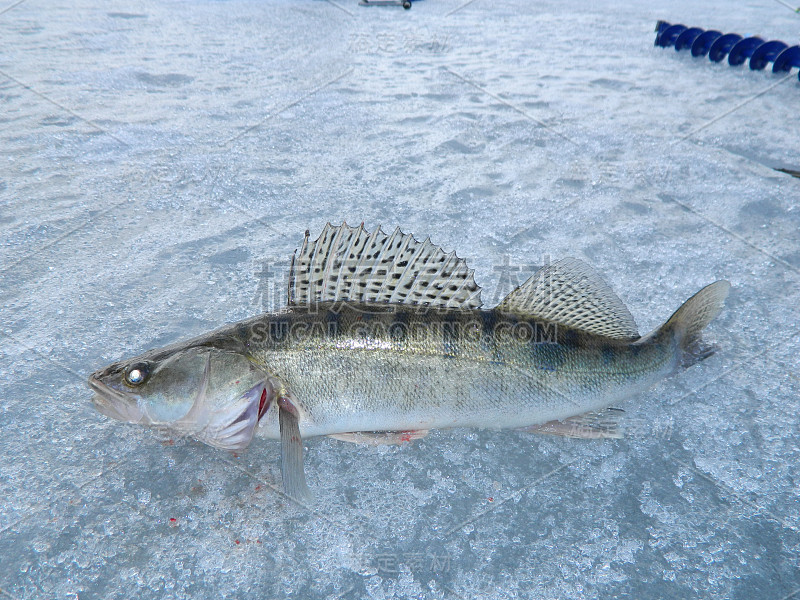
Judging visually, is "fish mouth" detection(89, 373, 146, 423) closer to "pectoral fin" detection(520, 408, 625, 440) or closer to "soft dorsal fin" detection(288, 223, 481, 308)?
"soft dorsal fin" detection(288, 223, 481, 308)

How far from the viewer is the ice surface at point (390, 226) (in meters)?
2.87

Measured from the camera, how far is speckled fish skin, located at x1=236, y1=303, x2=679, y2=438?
10.5 ft

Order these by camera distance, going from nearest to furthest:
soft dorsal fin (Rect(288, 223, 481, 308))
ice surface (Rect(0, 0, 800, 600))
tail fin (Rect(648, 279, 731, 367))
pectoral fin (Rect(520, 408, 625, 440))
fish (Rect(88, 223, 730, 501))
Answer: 1. ice surface (Rect(0, 0, 800, 600))
2. fish (Rect(88, 223, 730, 501))
3. soft dorsal fin (Rect(288, 223, 481, 308))
4. pectoral fin (Rect(520, 408, 625, 440))
5. tail fin (Rect(648, 279, 731, 367))

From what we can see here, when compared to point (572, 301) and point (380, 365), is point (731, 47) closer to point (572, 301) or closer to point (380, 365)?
point (572, 301)

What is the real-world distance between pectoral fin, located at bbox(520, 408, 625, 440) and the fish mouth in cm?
220

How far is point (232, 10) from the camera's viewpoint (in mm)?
12422

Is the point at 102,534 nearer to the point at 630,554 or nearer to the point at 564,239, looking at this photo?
the point at 630,554

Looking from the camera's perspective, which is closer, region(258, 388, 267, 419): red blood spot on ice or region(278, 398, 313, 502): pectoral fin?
region(278, 398, 313, 502): pectoral fin

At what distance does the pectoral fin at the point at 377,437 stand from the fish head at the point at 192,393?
51 centimetres

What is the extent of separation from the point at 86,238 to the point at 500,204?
398 cm

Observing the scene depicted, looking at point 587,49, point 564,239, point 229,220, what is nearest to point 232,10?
point 587,49

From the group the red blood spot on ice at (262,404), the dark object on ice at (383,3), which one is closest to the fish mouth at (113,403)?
the red blood spot on ice at (262,404)

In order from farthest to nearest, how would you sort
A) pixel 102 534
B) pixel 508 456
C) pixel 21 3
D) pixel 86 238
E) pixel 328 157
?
pixel 21 3
pixel 328 157
pixel 86 238
pixel 508 456
pixel 102 534

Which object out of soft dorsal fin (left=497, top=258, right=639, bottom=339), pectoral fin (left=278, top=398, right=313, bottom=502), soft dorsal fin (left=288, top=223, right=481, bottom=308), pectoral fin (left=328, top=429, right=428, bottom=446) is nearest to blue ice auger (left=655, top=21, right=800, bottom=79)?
soft dorsal fin (left=497, top=258, right=639, bottom=339)
